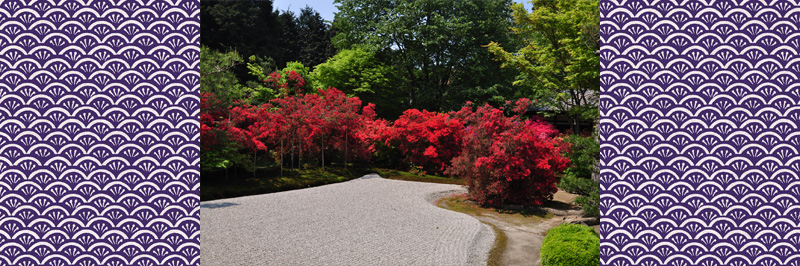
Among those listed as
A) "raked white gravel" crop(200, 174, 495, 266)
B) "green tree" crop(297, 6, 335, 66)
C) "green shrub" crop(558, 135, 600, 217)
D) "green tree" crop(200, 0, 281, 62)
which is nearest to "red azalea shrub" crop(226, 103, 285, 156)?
"raked white gravel" crop(200, 174, 495, 266)

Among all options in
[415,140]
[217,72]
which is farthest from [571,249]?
[415,140]

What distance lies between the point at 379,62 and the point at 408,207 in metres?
14.6

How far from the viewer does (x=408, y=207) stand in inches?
366

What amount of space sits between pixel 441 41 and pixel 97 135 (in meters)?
19.6

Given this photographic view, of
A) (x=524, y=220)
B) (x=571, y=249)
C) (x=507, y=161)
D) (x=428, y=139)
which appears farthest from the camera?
(x=428, y=139)

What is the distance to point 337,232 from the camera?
22.5 ft

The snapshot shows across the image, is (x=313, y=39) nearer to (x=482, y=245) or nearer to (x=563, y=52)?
(x=563, y=52)

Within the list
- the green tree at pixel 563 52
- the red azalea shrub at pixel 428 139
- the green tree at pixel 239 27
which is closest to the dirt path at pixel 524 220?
the green tree at pixel 563 52

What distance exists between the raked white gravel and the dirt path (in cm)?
39

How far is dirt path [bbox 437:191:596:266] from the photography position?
6.03 m

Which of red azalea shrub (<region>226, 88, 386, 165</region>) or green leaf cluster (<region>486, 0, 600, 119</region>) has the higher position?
green leaf cluster (<region>486, 0, 600, 119</region>)

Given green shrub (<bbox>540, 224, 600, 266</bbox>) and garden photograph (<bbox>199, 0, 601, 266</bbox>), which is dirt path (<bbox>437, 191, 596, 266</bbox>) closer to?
garden photograph (<bbox>199, 0, 601, 266</bbox>)

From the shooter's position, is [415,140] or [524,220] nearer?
[524,220]

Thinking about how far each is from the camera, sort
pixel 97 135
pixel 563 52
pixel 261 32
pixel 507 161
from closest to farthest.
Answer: pixel 97 135, pixel 507 161, pixel 563 52, pixel 261 32
